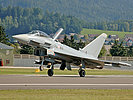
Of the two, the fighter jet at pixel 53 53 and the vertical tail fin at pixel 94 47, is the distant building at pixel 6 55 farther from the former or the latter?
the fighter jet at pixel 53 53

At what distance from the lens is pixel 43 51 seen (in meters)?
35.8

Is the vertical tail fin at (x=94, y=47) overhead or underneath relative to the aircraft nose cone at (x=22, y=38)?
underneath

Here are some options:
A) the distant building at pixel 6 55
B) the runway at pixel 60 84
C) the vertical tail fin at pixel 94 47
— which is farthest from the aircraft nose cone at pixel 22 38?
the distant building at pixel 6 55
